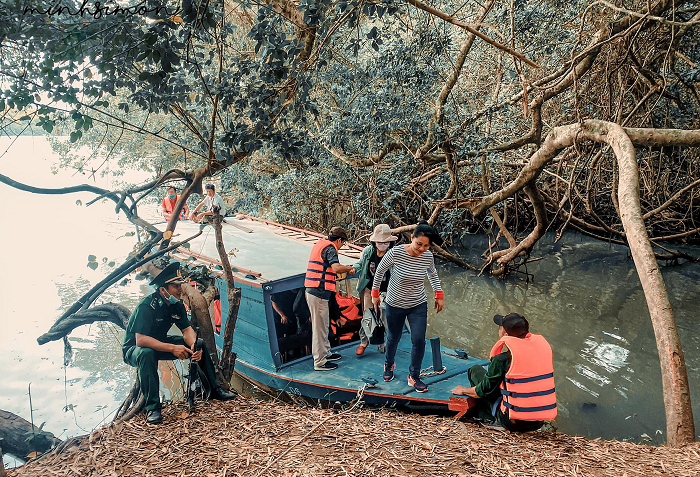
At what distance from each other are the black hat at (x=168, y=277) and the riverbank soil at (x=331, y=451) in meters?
1.16

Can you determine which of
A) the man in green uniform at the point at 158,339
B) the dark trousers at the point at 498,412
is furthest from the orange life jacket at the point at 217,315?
the dark trousers at the point at 498,412

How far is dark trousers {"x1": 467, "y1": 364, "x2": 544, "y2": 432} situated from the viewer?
166 inches

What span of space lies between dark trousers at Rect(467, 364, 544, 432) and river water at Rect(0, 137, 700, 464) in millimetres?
2702

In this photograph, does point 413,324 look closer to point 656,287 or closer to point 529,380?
point 529,380

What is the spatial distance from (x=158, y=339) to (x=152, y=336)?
7 centimetres

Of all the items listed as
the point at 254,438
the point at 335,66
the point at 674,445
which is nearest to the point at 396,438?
the point at 254,438

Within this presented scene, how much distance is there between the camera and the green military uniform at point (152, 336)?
4.37 metres

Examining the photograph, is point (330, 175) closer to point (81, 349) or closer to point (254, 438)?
point (81, 349)

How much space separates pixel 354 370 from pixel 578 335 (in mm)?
5788

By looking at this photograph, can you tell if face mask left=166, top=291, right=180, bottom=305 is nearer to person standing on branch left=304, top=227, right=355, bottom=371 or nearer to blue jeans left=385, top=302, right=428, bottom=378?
person standing on branch left=304, top=227, right=355, bottom=371

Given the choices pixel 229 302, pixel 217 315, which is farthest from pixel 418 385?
pixel 217 315

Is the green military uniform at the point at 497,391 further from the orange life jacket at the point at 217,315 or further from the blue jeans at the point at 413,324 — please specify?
the orange life jacket at the point at 217,315

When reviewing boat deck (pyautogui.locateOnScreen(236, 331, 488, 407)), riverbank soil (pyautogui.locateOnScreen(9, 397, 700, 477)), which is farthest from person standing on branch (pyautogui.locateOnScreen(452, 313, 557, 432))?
boat deck (pyautogui.locateOnScreen(236, 331, 488, 407))

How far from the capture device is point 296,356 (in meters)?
7.29
